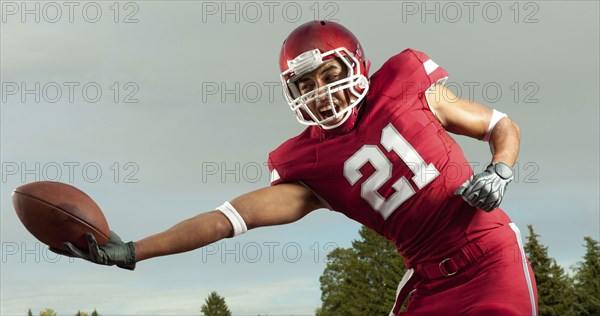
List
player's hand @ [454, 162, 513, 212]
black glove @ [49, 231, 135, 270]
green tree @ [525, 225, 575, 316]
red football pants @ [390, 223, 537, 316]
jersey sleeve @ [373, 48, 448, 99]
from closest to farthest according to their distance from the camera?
black glove @ [49, 231, 135, 270], player's hand @ [454, 162, 513, 212], red football pants @ [390, 223, 537, 316], jersey sleeve @ [373, 48, 448, 99], green tree @ [525, 225, 575, 316]

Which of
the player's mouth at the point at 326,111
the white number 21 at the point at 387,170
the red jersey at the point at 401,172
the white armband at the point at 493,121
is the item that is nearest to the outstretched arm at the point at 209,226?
the red jersey at the point at 401,172

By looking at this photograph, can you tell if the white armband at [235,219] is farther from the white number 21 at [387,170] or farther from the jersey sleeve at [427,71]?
the jersey sleeve at [427,71]

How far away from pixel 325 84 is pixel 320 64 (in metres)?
0.12

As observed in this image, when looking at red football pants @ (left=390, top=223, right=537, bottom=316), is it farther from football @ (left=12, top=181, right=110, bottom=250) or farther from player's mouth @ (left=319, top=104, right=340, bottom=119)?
football @ (left=12, top=181, right=110, bottom=250)

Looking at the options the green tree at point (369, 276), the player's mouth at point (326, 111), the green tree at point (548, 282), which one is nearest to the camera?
the player's mouth at point (326, 111)

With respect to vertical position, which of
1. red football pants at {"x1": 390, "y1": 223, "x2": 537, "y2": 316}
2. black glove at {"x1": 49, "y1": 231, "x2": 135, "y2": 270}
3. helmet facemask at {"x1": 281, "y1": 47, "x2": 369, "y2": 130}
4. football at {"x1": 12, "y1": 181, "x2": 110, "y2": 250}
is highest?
helmet facemask at {"x1": 281, "y1": 47, "x2": 369, "y2": 130}

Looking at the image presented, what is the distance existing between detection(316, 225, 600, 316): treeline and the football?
22.3 meters

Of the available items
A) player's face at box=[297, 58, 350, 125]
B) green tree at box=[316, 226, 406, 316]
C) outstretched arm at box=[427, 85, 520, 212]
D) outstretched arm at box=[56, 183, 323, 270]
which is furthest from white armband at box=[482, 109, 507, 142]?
green tree at box=[316, 226, 406, 316]

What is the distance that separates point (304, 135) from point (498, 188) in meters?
1.26

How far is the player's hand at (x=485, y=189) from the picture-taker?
4535 mm

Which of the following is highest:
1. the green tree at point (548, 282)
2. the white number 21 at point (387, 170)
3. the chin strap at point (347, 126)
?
the green tree at point (548, 282)

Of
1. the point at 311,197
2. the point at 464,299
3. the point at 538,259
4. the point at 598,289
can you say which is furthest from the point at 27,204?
the point at 598,289

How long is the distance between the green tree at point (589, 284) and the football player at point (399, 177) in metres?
22.8

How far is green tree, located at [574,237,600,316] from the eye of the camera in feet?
86.6
